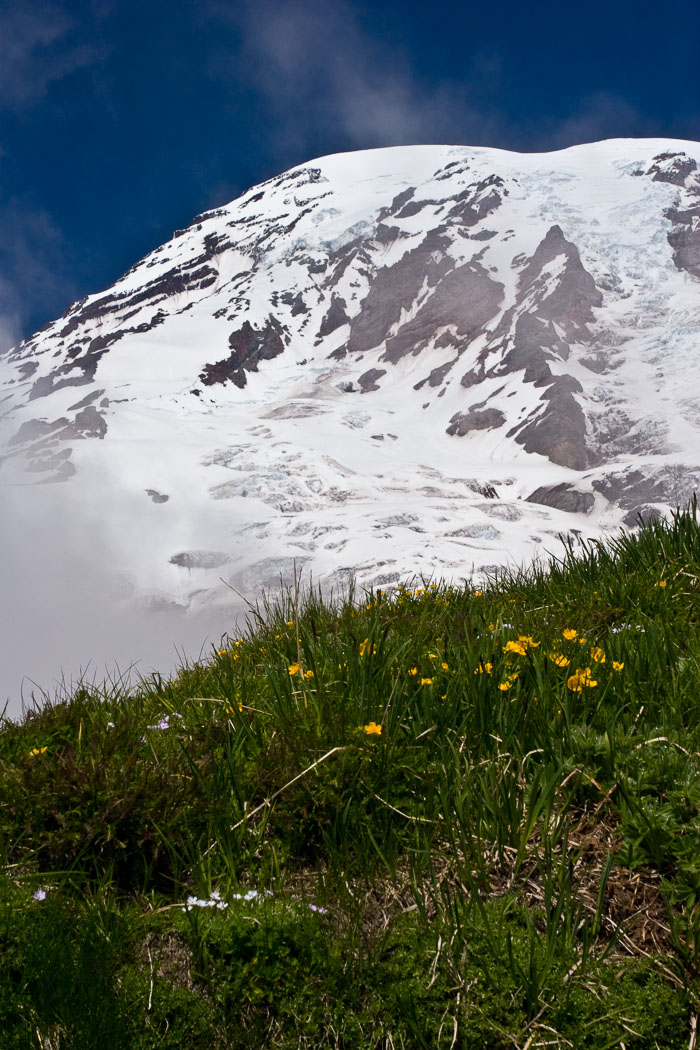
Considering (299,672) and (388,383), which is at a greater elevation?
(299,672)

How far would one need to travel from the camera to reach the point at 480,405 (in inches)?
4070

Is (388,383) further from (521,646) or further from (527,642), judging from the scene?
(521,646)

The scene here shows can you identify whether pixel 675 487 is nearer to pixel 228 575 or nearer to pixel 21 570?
pixel 228 575

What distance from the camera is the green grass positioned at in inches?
66.1

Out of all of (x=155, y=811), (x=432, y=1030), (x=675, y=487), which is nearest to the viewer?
(x=432, y=1030)

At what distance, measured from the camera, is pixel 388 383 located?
124 metres

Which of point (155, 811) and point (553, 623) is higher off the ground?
point (155, 811)

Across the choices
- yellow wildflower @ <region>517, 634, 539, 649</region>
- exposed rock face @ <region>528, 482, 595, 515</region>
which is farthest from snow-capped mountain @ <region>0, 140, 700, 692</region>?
yellow wildflower @ <region>517, 634, 539, 649</region>

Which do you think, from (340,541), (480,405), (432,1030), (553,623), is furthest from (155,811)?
(480,405)

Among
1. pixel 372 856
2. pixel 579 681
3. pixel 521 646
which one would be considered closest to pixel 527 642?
pixel 521 646

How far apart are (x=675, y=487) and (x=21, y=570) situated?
72.9 metres

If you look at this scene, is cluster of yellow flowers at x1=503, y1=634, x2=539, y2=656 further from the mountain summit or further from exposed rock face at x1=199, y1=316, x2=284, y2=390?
exposed rock face at x1=199, y1=316, x2=284, y2=390

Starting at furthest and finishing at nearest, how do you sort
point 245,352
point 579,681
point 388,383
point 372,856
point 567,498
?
point 245,352 → point 388,383 → point 567,498 → point 579,681 → point 372,856

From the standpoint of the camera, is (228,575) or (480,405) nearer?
(228,575)
